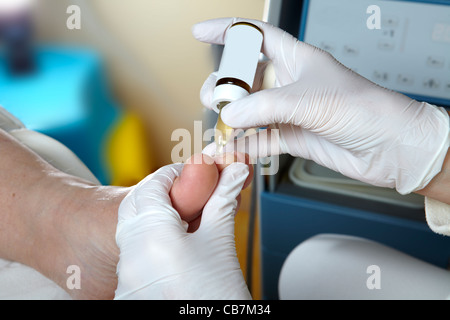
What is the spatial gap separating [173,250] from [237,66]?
294mm

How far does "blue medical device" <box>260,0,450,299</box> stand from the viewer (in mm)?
952

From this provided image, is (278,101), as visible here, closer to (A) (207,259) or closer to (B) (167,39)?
(A) (207,259)

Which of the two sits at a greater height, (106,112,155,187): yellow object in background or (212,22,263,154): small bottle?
(212,22,263,154): small bottle

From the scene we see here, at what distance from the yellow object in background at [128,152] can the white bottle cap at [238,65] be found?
1.26 meters

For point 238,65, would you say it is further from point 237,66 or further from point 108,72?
point 108,72

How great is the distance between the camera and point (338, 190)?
43.9 inches

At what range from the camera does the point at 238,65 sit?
67 centimetres

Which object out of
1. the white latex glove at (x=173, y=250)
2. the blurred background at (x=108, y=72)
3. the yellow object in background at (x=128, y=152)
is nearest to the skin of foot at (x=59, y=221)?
the white latex glove at (x=173, y=250)

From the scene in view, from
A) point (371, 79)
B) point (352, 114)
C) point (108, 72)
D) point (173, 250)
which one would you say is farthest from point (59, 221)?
point (108, 72)

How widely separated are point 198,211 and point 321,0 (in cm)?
59

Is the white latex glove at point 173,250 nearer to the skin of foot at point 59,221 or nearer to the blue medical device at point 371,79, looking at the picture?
the skin of foot at point 59,221

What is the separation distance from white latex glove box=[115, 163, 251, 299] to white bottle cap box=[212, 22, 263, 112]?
14 centimetres

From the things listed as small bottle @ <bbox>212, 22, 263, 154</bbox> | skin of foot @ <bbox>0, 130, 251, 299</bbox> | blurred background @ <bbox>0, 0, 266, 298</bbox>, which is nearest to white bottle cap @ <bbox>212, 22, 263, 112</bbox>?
small bottle @ <bbox>212, 22, 263, 154</bbox>

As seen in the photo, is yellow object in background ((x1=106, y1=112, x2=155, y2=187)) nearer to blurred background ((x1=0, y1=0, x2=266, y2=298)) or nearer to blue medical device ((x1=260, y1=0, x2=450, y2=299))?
blurred background ((x1=0, y1=0, x2=266, y2=298))
